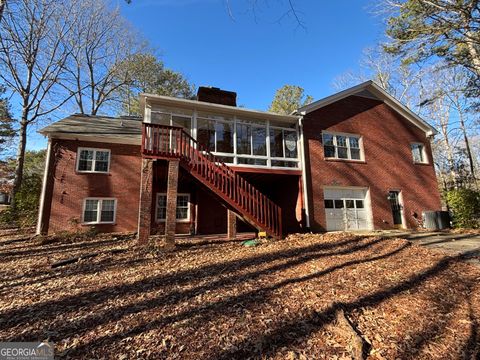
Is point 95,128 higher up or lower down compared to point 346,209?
higher up

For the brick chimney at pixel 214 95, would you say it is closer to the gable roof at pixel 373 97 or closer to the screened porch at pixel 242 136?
the screened porch at pixel 242 136

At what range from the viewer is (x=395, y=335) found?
353 cm

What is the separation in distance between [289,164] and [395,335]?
10311 millimetres

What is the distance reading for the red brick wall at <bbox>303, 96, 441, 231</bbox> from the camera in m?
13.2

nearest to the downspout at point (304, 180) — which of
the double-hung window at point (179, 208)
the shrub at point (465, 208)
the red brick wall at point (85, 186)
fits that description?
the double-hung window at point (179, 208)

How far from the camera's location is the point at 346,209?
13430 millimetres

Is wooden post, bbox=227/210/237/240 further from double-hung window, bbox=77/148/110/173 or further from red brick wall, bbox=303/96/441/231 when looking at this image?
double-hung window, bbox=77/148/110/173

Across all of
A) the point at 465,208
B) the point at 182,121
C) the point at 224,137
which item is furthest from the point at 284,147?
the point at 465,208

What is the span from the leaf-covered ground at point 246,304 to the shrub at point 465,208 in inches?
337

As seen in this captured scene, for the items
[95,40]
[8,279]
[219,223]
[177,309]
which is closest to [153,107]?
[219,223]

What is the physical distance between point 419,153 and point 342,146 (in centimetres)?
600

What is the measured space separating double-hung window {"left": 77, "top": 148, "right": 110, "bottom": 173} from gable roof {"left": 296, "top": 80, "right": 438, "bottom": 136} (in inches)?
419
